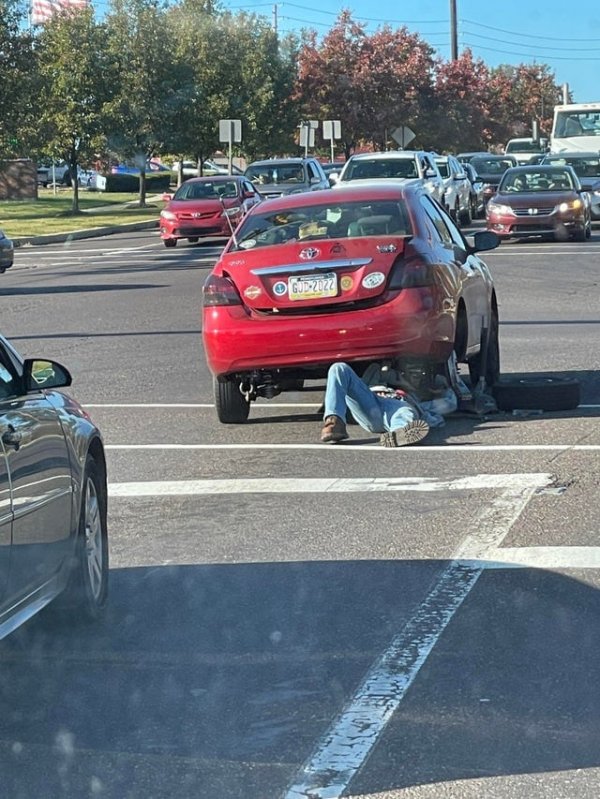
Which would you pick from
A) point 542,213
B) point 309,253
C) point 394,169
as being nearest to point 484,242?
point 309,253

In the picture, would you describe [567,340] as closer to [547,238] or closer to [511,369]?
[511,369]

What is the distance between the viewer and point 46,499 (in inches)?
220

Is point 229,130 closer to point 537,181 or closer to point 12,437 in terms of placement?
point 537,181

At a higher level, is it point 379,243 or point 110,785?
point 379,243

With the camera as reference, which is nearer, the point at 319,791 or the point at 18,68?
the point at 319,791

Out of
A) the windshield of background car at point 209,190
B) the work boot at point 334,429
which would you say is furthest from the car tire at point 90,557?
the windshield of background car at point 209,190

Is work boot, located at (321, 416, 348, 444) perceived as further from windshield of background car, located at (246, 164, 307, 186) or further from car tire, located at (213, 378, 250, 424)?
windshield of background car, located at (246, 164, 307, 186)

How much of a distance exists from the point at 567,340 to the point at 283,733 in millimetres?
11337

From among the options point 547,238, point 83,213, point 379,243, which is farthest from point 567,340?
point 83,213

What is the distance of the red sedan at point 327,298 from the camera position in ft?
34.4

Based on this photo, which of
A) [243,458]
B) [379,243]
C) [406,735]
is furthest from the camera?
[379,243]

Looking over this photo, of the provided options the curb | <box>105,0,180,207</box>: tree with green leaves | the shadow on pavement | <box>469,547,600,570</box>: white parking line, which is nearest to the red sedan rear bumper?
<box>469,547,600,570</box>: white parking line

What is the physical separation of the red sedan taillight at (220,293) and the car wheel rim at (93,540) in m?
4.43

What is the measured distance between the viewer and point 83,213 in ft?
176
